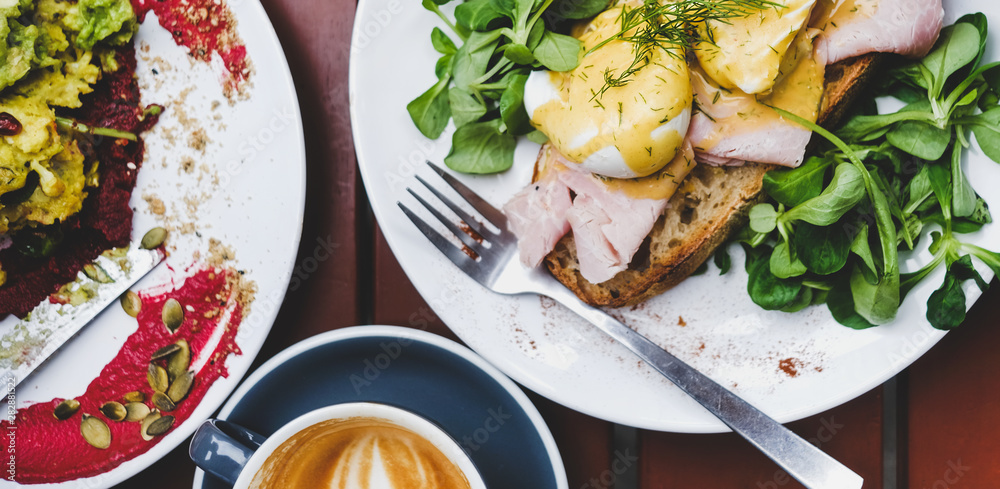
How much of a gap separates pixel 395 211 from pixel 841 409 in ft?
3.59

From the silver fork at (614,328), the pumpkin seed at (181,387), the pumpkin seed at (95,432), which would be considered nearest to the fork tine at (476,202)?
the silver fork at (614,328)

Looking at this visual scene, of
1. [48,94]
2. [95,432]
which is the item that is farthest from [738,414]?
[48,94]

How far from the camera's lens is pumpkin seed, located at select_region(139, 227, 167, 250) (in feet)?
Answer: 4.50

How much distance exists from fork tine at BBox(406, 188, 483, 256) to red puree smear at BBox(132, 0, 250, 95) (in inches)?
17.8

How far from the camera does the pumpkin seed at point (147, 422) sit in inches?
54.0

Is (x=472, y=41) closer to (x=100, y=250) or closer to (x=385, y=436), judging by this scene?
(x=385, y=436)

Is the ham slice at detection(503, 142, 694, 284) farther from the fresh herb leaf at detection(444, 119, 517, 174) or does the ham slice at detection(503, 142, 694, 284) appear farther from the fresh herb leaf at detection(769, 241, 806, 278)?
the fresh herb leaf at detection(769, 241, 806, 278)

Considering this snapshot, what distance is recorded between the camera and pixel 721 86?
1.17m

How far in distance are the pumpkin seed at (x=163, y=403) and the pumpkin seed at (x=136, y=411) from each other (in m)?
0.03

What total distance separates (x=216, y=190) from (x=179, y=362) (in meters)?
0.39

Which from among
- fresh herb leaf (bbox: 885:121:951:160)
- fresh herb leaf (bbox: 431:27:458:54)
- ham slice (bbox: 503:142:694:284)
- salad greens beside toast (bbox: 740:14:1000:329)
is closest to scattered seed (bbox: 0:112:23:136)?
fresh herb leaf (bbox: 431:27:458:54)

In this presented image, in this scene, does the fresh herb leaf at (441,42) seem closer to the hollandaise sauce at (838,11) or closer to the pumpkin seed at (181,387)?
the hollandaise sauce at (838,11)

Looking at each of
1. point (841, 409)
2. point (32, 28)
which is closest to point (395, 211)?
point (32, 28)

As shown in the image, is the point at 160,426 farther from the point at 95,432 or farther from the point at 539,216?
the point at 539,216
